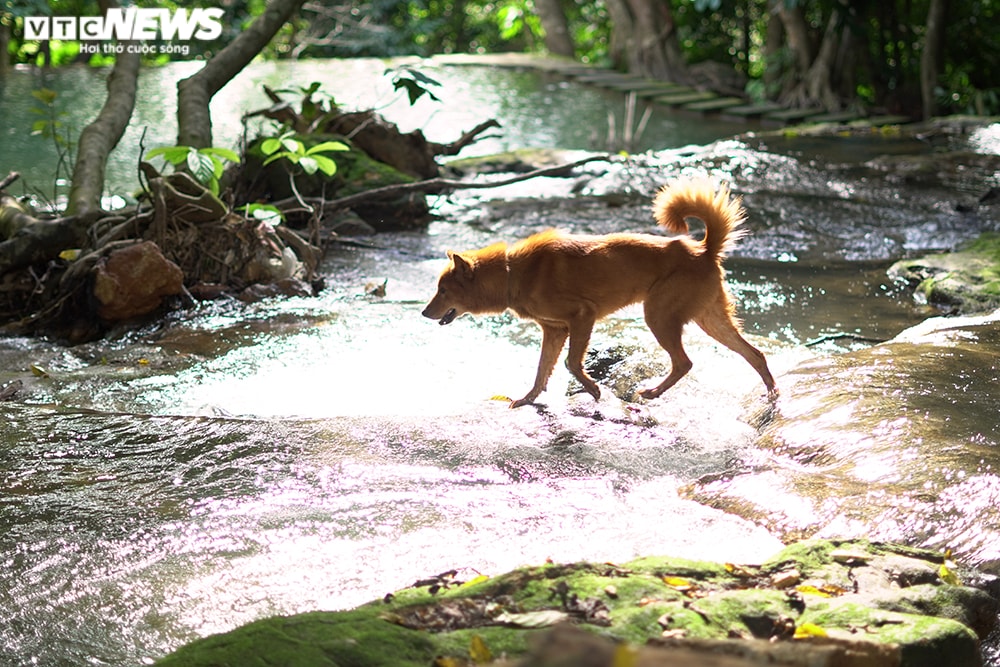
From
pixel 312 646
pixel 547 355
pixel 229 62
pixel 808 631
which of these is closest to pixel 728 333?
pixel 547 355

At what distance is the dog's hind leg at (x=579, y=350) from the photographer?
5836mm

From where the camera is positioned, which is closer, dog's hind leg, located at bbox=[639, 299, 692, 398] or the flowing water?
the flowing water

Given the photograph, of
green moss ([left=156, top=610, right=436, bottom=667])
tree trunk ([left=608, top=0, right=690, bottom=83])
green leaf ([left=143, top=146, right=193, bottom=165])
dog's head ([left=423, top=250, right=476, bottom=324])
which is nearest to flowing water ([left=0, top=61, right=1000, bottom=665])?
dog's head ([left=423, top=250, right=476, bottom=324])

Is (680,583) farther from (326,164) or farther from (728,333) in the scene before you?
(326,164)

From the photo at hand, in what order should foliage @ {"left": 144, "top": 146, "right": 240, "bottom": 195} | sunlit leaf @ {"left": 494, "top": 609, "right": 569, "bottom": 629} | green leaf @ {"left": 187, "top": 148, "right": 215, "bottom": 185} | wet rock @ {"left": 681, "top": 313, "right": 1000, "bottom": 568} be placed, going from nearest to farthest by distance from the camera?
sunlit leaf @ {"left": 494, "top": 609, "right": 569, "bottom": 629}
wet rock @ {"left": 681, "top": 313, "right": 1000, "bottom": 568}
foliage @ {"left": 144, "top": 146, "right": 240, "bottom": 195}
green leaf @ {"left": 187, "top": 148, "right": 215, "bottom": 185}

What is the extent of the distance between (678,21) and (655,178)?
10644 millimetres

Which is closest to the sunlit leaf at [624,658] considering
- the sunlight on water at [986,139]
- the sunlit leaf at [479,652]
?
the sunlit leaf at [479,652]

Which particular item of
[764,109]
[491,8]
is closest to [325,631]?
[764,109]

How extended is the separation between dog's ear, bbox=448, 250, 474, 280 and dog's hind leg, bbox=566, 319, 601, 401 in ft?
2.18

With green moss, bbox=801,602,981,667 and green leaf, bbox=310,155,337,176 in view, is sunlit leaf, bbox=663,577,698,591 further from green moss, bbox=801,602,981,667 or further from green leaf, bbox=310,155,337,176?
green leaf, bbox=310,155,337,176

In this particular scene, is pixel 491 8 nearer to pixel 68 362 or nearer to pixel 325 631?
pixel 68 362

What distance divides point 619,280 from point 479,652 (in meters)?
3.39

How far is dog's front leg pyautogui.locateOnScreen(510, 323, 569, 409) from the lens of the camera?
5.93 metres

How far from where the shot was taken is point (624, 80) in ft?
66.9
